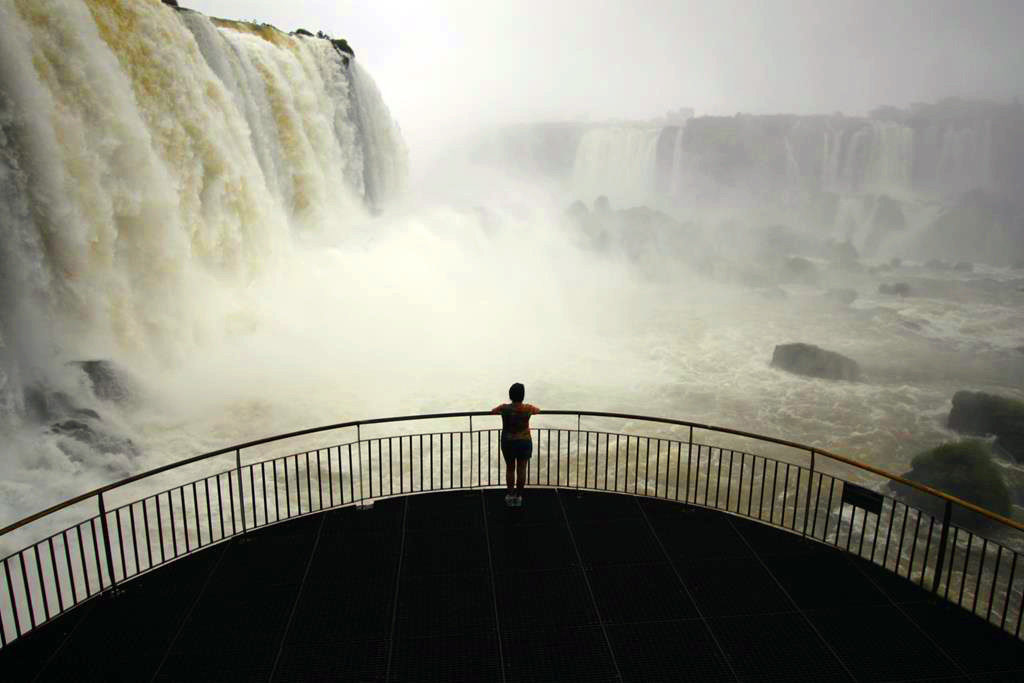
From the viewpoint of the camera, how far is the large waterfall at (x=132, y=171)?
14789 millimetres

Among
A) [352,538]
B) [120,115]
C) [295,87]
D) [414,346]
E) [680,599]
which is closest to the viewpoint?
[680,599]

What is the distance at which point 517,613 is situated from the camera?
6727mm

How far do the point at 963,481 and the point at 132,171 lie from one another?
2198 centimetres

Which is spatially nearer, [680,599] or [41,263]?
[680,599]

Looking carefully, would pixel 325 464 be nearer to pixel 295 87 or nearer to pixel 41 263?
pixel 41 263

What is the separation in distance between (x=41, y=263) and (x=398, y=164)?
27886mm

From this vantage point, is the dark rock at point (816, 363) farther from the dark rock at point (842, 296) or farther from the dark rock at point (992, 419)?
the dark rock at point (842, 296)

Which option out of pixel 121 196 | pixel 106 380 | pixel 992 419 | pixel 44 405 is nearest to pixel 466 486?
pixel 106 380

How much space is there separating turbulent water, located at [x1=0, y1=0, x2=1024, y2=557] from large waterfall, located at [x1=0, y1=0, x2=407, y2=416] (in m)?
0.06

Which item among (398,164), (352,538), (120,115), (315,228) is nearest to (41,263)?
(120,115)

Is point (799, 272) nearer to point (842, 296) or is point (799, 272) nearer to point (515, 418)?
point (842, 296)

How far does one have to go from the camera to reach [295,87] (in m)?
28.1

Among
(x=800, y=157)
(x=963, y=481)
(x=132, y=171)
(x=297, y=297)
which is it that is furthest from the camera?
(x=800, y=157)

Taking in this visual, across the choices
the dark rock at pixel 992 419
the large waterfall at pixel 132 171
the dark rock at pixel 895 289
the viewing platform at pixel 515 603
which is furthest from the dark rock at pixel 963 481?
the dark rock at pixel 895 289
